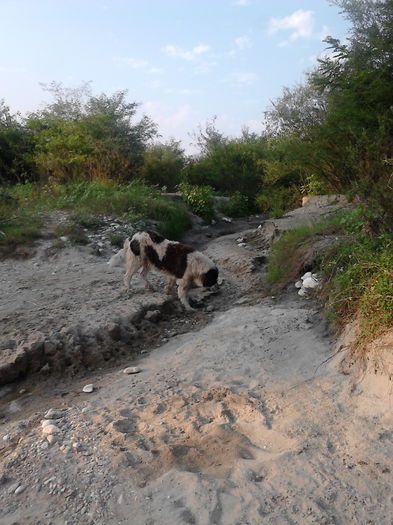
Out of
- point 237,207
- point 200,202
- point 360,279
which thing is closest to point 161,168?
point 237,207

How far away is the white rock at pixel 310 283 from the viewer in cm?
590

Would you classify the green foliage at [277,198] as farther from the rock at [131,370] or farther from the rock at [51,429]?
the rock at [51,429]

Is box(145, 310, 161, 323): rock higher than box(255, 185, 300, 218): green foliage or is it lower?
lower

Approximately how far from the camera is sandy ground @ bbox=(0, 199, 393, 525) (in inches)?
108

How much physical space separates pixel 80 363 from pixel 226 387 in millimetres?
2036

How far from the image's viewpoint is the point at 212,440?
11.0 ft

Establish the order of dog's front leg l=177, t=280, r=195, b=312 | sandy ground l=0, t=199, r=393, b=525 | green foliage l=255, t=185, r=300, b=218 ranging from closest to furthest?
sandy ground l=0, t=199, r=393, b=525
dog's front leg l=177, t=280, r=195, b=312
green foliage l=255, t=185, r=300, b=218

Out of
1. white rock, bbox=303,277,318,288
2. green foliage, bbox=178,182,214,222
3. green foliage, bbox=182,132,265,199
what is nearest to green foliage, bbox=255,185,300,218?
green foliage, bbox=182,132,265,199

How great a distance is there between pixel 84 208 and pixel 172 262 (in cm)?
535

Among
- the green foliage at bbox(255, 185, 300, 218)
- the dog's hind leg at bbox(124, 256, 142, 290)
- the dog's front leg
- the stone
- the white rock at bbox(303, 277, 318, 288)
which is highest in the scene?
the green foliage at bbox(255, 185, 300, 218)

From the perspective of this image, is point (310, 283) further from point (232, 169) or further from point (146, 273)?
point (232, 169)

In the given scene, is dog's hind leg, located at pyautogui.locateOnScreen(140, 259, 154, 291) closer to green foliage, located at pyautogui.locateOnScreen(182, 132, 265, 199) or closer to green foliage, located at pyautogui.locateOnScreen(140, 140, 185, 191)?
green foliage, located at pyautogui.locateOnScreen(140, 140, 185, 191)

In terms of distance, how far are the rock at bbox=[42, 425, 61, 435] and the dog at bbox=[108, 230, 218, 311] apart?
129 inches

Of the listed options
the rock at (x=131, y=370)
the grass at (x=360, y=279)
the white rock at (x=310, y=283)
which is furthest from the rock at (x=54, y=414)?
the white rock at (x=310, y=283)
